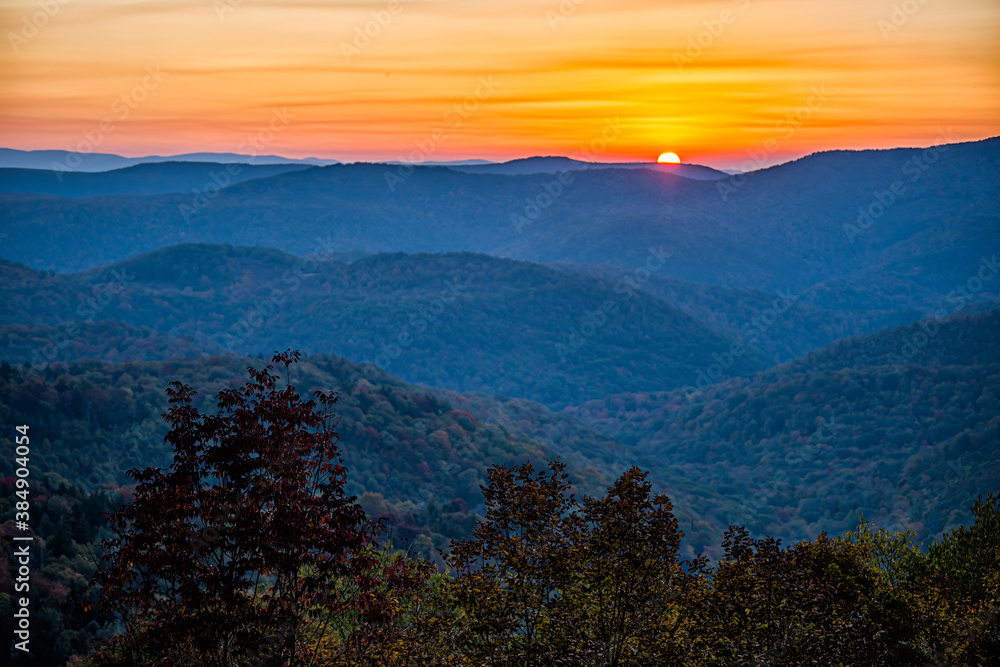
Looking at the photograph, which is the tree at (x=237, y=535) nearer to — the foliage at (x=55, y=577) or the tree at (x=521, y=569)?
the tree at (x=521, y=569)

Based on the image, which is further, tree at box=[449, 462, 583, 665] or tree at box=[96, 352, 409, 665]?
tree at box=[449, 462, 583, 665]

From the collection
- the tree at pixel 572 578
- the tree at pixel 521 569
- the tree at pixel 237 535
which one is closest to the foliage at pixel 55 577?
the tree at pixel 237 535

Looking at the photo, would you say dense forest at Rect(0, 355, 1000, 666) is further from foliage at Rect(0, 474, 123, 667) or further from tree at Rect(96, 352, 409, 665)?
foliage at Rect(0, 474, 123, 667)

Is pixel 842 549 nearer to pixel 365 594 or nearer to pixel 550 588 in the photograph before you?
pixel 550 588

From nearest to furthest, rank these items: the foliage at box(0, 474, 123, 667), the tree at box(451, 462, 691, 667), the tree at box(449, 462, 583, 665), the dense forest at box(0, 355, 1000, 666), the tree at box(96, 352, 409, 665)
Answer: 1. the tree at box(96, 352, 409, 665)
2. the dense forest at box(0, 355, 1000, 666)
3. the tree at box(451, 462, 691, 667)
4. the tree at box(449, 462, 583, 665)
5. the foliage at box(0, 474, 123, 667)

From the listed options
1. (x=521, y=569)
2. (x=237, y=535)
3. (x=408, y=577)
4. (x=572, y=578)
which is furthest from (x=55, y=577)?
(x=572, y=578)

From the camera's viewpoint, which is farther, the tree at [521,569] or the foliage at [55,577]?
the foliage at [55,577]

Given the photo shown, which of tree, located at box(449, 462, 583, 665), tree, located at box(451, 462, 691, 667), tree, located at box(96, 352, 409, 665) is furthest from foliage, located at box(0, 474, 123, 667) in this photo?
tree, located at box(451, 462, 691, 667)

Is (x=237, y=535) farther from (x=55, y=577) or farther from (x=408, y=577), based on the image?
(x=55, y=577)

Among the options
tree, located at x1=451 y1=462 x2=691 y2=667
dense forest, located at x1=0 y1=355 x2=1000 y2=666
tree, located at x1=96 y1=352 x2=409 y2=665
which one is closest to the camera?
tree, located at x1=96 y1=352 x2=409 y2=665

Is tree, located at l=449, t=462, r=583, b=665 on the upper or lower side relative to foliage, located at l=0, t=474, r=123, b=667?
upper

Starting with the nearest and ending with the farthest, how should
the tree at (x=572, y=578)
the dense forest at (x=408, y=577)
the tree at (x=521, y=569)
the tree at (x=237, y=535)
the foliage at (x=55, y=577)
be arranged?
the tree at (x=237, y=535), the dense forest at (x=408, y=577), the tree at (x=572, y=578), the tree at (x=521, y=569), the foliage at (x=55, y=577)

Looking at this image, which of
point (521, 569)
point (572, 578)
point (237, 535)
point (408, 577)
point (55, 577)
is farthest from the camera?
point (55, 577)

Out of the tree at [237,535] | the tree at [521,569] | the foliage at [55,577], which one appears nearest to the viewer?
the tree at [237,535]
